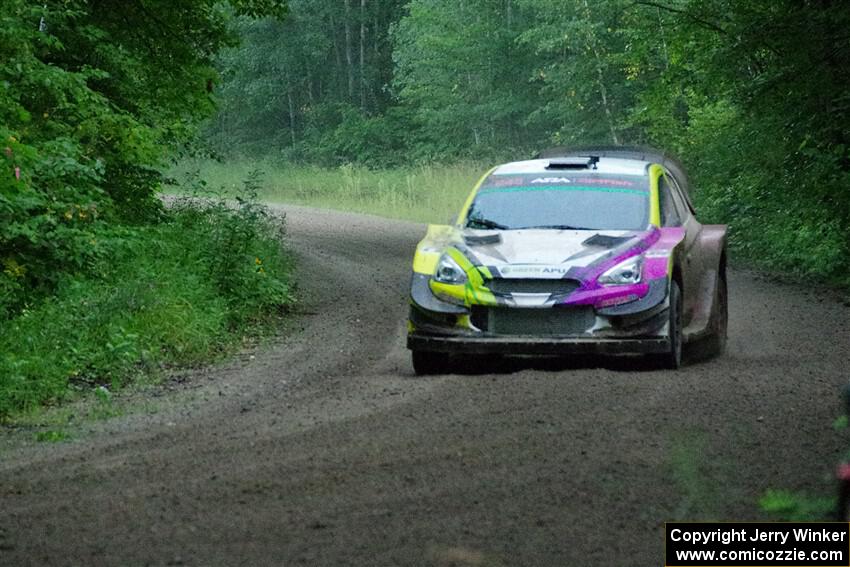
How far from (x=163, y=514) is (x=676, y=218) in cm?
669

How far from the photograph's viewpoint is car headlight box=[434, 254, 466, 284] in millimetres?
10898

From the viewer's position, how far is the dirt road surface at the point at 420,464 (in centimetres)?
591

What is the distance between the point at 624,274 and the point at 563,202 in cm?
128

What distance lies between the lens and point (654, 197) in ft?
39.0

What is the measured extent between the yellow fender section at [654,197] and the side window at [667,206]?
50mm

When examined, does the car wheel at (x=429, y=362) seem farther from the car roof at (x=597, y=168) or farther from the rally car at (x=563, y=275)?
the car roof at (x=597, y=168)

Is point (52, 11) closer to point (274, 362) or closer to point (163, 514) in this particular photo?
point (274, 362)

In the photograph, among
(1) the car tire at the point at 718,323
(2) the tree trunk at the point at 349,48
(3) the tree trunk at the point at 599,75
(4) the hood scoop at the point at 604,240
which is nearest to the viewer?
(4) the hood scoop at the point at 604,240

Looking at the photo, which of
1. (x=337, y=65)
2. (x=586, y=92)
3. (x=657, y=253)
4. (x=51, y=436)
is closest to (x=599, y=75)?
(x=586, y=92)

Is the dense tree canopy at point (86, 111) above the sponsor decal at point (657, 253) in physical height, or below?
above

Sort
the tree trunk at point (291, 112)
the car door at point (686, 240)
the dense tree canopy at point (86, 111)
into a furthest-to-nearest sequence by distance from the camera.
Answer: the tree trunk at point (291, 112)
the dense tree canopy at point (86, 111)
the car door at point (686, 240)

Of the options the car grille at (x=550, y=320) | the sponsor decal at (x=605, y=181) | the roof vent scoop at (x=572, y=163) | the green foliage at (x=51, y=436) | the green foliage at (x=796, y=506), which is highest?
the roof vent scoop at (x=572, y=163)

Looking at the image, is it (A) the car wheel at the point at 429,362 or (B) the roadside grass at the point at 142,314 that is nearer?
(B) the roadside grass at the point at 142,314

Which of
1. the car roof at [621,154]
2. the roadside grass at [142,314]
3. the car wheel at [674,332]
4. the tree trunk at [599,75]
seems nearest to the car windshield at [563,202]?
the car wheel at [674,332]
